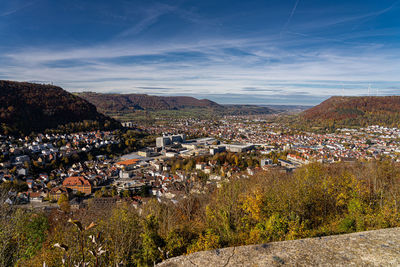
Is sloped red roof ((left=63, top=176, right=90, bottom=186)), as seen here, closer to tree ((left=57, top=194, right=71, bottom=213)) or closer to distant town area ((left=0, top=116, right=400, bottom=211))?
distant town area ((left=0, top=116, right=400, bottom=211))

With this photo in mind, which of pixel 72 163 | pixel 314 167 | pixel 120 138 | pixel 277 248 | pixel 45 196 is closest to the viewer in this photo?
pixel 277 248

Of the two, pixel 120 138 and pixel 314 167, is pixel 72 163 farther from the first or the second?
pixel 314 167

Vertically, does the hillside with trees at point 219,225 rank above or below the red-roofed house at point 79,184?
above

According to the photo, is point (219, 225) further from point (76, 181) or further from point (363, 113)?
point (363, 113)

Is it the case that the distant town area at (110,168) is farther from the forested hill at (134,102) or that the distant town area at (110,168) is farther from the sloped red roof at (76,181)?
the forested hill at (134,102)

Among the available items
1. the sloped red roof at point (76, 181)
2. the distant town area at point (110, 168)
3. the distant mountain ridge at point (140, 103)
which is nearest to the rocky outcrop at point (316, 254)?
the distant town area at point (110, 168)

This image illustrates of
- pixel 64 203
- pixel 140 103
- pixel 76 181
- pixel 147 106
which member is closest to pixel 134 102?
pixel 140 103

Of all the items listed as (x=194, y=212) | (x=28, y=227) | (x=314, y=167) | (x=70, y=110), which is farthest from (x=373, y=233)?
(x=70, y=110)
